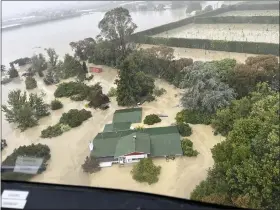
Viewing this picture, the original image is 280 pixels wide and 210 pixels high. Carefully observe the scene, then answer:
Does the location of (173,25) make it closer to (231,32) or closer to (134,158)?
(231,32)

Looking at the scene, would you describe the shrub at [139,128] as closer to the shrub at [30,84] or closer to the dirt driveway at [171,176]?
the dirt driveway at [171,176]

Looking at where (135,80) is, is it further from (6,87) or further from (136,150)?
(6,87)

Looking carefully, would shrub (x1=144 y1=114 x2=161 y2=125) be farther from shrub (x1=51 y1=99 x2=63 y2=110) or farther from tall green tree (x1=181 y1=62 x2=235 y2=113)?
shrub (x1=51 y1=99 x2=63 y2=110)

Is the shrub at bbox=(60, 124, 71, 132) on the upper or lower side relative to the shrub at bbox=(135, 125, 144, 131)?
lower

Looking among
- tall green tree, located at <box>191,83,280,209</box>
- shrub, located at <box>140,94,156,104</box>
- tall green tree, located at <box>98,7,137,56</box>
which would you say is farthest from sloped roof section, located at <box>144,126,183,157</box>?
tall green tree, located at <box>98,7,137,56</box>

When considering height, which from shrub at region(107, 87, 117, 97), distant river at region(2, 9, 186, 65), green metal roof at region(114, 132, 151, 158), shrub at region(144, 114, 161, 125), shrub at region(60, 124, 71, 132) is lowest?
distant river at region(2, 9, 186, 65)

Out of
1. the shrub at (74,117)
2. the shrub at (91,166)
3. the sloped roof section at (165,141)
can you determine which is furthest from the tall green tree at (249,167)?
the shrub at (74,117)
